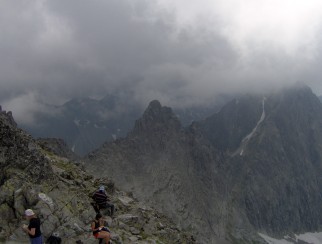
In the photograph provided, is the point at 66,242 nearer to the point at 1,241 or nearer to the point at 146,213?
the point at 1,241

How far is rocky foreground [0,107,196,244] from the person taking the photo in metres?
35.2

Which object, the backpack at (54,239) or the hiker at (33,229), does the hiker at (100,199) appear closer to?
the backpack at (54,239)

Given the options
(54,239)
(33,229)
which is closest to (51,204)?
(54,239)

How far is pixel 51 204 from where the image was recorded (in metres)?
37.1

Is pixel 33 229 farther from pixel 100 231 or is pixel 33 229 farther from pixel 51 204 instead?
pixel 51 204

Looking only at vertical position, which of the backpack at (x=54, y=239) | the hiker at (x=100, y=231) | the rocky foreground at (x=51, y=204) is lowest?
the backpack at (x=54, y=239)

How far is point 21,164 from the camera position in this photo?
41.0m

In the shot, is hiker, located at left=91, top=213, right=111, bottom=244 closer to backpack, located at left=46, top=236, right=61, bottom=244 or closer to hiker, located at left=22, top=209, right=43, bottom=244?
backpack, located at left=46, top=236, right=61, bottom=244

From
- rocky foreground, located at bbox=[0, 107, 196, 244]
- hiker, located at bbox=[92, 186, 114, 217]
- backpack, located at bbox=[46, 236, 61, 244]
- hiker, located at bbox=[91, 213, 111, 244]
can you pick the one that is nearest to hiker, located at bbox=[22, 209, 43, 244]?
backpack, located at bbox=[46, 236, 61, 244]

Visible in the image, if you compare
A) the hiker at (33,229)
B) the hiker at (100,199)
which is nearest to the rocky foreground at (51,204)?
the hiker at (100,199)

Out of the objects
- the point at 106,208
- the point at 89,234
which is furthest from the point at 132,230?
the point at 89,234

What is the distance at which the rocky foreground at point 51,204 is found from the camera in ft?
116

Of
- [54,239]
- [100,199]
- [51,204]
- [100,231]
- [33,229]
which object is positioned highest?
[100,199]

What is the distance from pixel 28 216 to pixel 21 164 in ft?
44.2
